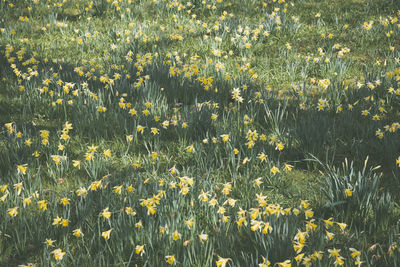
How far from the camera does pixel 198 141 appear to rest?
10.4ft

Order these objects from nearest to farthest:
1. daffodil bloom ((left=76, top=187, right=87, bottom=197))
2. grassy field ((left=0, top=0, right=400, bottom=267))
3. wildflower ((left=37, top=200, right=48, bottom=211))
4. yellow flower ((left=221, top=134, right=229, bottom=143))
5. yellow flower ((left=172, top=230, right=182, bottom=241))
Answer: yellow flower ((left=172, top=230, right=182, bottom=241)) → grassy field ((left=0, top=0, right=400, bottom=267)) → wildflower ((left=37, top=200, right=48, bottom=211)) → daffodil bloom ((left=76, top=187, right=87, bottom=197)) → yellow flower ((left=221, top=134, right=229, bottom=143))

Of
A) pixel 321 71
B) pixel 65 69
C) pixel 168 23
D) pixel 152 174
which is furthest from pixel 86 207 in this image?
pixel 168 23

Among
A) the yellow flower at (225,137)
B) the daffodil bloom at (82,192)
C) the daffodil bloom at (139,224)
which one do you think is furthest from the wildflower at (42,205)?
the yellow flower at (225,137)

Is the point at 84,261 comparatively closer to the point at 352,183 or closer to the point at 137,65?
the point at 352,183

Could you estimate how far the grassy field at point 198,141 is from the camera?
7.02 ft

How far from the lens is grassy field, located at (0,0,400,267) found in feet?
7.02

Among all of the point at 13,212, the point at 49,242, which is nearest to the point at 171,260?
the point at 49,242

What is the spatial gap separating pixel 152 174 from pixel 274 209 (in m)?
0.88

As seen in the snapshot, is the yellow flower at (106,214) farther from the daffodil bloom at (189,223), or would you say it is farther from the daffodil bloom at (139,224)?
the daffodil bloom at (189,223)

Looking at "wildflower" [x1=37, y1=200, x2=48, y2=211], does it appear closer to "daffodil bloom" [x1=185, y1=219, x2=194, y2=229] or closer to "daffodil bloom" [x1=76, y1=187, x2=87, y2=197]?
"daffodil bloom" [x1=76, y1=187, x2=87, y2=197]

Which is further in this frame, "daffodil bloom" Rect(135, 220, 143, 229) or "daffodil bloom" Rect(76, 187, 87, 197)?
"daffodil bloom" Rect(76, 187, 87, 197)

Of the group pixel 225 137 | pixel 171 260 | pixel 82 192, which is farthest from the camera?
pixel 225 137

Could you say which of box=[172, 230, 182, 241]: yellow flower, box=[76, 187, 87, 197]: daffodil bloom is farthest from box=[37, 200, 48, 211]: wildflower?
box=[172, 230, 182, 241]: yellow flower

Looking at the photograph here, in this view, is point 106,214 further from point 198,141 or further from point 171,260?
point 198,141
